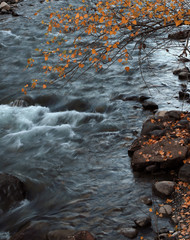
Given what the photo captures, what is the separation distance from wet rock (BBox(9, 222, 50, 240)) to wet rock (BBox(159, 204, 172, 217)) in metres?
1.86

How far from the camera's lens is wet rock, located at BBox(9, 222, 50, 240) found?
477 centimetres

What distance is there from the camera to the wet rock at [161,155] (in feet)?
19.1

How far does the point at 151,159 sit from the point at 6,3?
1883 centimetres

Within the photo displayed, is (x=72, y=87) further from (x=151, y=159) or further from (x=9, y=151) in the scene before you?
(x=151, y=159)

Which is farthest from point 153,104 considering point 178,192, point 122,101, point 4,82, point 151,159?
point 4,82

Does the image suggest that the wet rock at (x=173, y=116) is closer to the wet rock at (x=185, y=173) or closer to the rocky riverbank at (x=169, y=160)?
the rocky riverbank at (x=169, y=160)

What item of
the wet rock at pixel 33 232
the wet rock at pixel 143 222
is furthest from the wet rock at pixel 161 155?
the wet rock at pixel 33 232

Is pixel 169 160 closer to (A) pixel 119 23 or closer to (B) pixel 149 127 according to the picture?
(B) pixel 149 127

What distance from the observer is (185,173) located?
5477 millimetres

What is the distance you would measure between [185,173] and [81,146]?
283cm

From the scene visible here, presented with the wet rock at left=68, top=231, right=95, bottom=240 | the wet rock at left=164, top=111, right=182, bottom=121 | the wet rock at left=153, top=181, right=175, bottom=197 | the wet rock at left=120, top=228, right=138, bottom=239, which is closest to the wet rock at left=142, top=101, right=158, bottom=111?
the wet rock at left=164, top=111, right=182, bottom=121

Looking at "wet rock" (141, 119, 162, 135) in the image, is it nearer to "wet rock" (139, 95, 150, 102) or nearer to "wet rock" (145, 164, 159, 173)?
"wet rock" (145, 164, 159, 173)

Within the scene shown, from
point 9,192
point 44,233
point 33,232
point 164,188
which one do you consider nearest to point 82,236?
point 44,233

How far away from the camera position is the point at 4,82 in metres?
11.4
